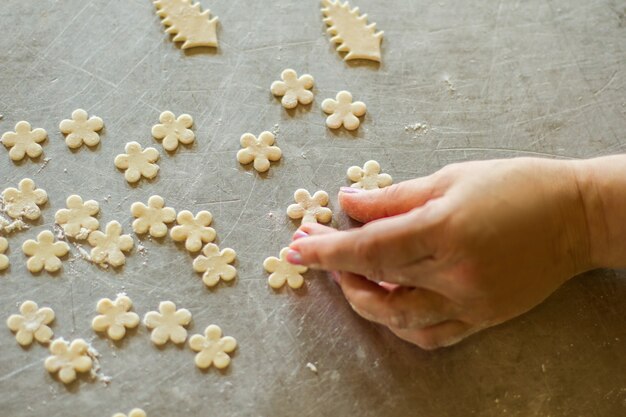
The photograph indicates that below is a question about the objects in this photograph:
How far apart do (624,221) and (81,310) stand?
104cm

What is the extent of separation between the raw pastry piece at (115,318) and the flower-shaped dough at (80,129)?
1.16ft

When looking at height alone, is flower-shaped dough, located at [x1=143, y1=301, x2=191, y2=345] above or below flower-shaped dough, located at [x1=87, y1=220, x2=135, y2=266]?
below

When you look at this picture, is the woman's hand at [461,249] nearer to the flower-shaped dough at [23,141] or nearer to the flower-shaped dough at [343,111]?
the flower-shaped dough at [343,111]

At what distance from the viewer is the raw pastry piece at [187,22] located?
1.55m

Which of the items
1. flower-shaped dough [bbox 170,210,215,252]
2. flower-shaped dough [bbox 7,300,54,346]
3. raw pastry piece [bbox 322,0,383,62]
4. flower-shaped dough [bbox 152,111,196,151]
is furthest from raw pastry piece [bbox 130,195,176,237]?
raw pastry piece [bbox 322,0,383,62]

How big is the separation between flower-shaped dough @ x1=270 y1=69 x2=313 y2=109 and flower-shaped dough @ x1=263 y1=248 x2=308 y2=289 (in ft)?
1.15

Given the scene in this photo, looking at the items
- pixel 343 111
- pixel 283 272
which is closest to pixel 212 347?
pixel 283 272

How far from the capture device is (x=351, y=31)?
159 cm

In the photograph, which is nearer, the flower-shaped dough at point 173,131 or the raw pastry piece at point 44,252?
the raw pastry piece at point 44,252

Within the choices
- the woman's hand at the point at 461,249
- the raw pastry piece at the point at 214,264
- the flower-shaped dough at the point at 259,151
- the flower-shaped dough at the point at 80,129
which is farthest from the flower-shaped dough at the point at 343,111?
the flower-shaped dough at the point at 80,129

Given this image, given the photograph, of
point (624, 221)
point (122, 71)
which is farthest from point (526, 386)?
point (122, 71)

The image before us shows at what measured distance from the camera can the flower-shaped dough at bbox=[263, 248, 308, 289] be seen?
4.43 ft

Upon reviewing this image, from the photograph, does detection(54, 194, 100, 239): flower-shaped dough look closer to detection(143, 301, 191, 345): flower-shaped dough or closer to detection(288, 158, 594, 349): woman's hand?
detection(143, 301, 191, 345): flower-shaped dough

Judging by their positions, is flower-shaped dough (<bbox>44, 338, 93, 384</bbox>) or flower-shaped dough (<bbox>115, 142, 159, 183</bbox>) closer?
flower-shaped dough (<bbox>44, 338, 93, 384</bbox>)
